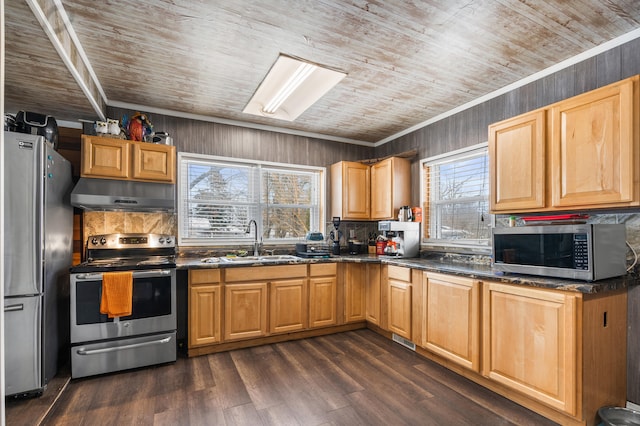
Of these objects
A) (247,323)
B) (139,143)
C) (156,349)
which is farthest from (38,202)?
(247,323)

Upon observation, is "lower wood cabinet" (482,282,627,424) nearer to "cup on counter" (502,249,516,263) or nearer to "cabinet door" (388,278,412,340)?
"cup on counter" (502,249,516,263)

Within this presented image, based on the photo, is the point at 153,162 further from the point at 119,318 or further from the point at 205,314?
the point at 205,314

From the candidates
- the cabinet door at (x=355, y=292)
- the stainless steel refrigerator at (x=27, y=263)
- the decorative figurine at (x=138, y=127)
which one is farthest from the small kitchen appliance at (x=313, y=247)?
the stainless steel refrigerator at (x=27, y=263)

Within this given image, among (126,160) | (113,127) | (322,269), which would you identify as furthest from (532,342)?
(113,127)

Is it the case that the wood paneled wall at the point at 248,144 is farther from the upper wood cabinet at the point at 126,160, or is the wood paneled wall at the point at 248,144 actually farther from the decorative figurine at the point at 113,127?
the upper wood cabinet at the point at 126,160

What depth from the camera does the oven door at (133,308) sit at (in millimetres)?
2635

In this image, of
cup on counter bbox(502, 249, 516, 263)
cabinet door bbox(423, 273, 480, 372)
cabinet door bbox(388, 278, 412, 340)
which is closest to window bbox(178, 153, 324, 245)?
cabinet door bbox(388, 278, 412, 340)

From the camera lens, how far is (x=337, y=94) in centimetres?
326

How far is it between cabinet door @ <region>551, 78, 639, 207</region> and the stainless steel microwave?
22 cm

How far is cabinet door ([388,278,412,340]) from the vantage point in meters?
3.21

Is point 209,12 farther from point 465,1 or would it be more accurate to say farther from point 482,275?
point 482,275

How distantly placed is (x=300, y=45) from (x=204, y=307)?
8.14 feet

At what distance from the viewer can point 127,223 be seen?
3.37 metres

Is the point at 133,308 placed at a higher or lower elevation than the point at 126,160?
lower
